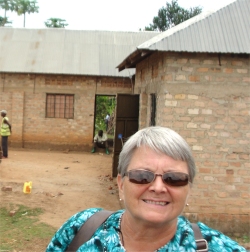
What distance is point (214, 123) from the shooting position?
6.44 meters

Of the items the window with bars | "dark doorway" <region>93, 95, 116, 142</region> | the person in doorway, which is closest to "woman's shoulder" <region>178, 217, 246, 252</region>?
the person in doorway

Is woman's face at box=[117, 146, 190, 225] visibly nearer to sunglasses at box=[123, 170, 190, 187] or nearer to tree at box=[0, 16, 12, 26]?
sunglasses at box=[123, 170, 190, 187]

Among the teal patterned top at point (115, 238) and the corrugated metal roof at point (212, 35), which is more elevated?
the corrugated metal roof at point (212, 35)

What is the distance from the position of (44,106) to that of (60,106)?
2.05ft

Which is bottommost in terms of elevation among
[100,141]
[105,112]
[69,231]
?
[100,141]

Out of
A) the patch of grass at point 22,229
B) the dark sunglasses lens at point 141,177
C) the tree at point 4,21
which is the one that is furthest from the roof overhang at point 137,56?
the tree at point 4,21

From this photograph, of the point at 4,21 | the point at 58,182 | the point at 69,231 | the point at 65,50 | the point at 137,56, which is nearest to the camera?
the point at 69,231

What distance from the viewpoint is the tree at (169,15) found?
39156mm

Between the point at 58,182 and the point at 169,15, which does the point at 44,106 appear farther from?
the point at 169,15

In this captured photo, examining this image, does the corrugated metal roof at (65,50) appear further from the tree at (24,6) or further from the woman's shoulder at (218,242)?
the tree at (24,6)

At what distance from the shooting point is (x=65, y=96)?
50.1 feet

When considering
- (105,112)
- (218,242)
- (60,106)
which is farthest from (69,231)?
(105,112)

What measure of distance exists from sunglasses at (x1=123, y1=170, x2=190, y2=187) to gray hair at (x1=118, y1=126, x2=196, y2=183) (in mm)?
75

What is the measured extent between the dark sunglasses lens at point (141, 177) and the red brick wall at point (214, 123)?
15.5ft
